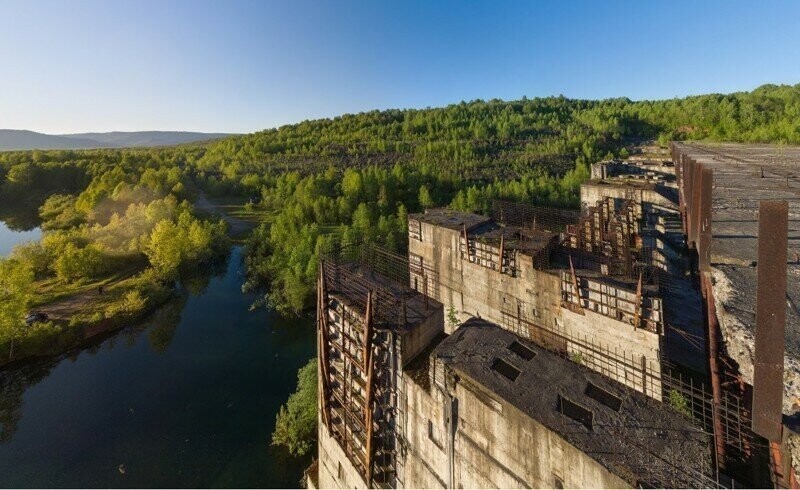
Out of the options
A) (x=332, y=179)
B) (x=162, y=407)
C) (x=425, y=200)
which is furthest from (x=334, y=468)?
(x=332, y=179)

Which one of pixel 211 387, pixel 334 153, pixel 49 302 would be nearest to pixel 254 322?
pixel 211 387

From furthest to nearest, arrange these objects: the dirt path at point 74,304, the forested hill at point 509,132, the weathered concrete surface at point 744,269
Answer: the forested hill at point 509,132, the dirt path at point 74,304, the weathered concrete surface at point 744,269

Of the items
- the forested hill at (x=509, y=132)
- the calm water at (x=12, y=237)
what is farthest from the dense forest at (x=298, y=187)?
the calm water at (x=12, y=237)

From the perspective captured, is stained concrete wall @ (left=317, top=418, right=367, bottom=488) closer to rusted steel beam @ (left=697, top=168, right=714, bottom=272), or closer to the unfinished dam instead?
the unfinished dam

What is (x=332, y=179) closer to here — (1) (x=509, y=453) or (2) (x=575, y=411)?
(1) (x=509, y=453)

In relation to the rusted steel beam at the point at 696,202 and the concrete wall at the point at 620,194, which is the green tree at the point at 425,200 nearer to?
the concrete wall at the point at 620,194

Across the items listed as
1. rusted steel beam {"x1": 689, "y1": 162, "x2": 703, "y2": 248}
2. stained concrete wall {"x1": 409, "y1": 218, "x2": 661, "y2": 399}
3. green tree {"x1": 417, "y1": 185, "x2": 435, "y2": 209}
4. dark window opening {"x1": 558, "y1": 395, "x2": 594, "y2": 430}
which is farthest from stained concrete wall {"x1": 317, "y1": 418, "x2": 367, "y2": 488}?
green tree {"x1": 417, "y1": 185, "x2": 435, "y2": 209}
